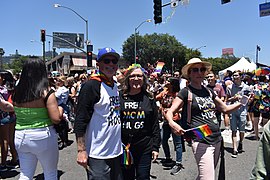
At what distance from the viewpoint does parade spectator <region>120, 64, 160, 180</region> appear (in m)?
3.07

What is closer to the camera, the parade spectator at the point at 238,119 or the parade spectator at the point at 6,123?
the parade spectator at the point at 6,123

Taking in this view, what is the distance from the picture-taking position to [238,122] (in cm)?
606

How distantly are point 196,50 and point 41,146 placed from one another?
68.1 metres

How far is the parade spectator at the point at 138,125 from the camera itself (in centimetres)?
307

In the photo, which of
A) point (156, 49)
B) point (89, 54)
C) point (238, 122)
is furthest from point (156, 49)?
point (238, 122)

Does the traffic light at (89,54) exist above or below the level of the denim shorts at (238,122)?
above

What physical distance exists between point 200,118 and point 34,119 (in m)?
1.83

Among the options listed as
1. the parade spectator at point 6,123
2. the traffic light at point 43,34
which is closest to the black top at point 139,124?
the parade spectator at point 6,123

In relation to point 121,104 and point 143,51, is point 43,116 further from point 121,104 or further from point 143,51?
point 143,51

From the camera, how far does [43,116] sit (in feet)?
9.39

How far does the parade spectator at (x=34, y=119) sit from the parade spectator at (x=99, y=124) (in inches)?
17.3

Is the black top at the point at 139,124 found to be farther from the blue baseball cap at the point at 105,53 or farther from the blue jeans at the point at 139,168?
the blue baseball cap at the point at 105,53

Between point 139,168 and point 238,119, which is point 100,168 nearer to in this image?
point 139,168

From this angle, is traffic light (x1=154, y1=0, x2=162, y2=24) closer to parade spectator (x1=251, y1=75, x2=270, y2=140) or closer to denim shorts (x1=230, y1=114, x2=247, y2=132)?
parade spectator (x1=251, y1=75, x2=270, y2=140)
